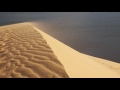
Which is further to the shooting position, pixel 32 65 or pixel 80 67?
pixel 80 67

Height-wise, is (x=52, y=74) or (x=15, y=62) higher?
(x=15, y=62)

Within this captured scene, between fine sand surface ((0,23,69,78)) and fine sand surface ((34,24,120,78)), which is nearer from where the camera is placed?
fine sand surface ((0,23,69,78))

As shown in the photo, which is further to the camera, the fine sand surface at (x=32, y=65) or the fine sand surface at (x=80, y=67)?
the fine sand surface at (x=80, y=67)
